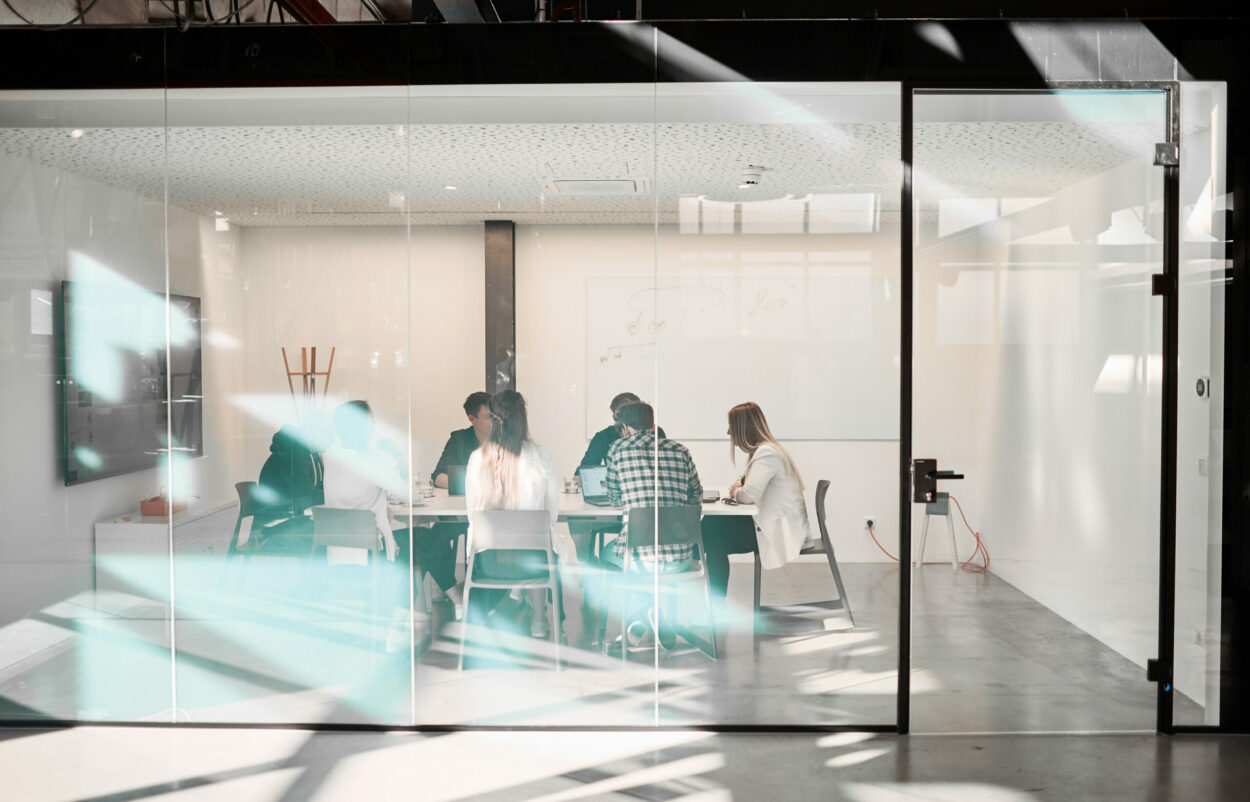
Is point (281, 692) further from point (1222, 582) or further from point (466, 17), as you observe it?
point (1222, 582)

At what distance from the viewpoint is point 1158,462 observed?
13.5ft

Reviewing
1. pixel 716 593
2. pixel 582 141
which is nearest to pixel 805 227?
pixel 582 141

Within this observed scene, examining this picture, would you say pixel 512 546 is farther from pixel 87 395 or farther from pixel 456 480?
pixel 87 395

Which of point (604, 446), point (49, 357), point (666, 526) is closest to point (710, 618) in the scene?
point (666, 526)

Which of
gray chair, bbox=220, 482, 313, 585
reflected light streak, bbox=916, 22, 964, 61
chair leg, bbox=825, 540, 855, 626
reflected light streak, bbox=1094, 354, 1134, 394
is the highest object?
reflected light streak, bbox=916, 22, 964, 61

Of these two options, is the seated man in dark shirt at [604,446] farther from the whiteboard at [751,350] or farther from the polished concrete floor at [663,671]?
the polished concrete floor at [663,671]

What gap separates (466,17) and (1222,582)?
4118 millimetres

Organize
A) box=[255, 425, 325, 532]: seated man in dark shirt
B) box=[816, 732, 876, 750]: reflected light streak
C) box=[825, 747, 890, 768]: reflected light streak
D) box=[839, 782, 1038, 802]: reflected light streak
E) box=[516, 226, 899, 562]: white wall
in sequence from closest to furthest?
1. box=[839, 782, 1038, 802]: reflected light streak
2. box=[825, 747, 890, 768]: reflected light streak
3. box=[816, 732, 876, 750]: reflected light streak
4. box=[516, 226, 899, 562]: white wall
5. box=[255, 425, 325, 532]: seated man in dark shirt

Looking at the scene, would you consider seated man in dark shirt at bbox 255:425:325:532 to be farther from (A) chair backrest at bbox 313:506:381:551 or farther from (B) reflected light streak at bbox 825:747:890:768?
(B) reflected light streak at bbox 825:747:890:768

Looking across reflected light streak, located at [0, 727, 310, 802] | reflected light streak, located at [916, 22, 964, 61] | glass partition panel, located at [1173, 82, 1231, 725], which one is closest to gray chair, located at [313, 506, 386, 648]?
reflected light streak, located at [0, 727, 310, 802]

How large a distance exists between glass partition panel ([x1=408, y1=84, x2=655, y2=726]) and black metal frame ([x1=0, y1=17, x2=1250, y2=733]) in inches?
6.5

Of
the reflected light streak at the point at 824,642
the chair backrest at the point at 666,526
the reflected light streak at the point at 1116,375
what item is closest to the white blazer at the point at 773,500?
the chair backrest at the point at 666,526

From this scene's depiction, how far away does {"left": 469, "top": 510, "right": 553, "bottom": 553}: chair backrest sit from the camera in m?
4.13

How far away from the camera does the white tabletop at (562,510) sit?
408 cm
